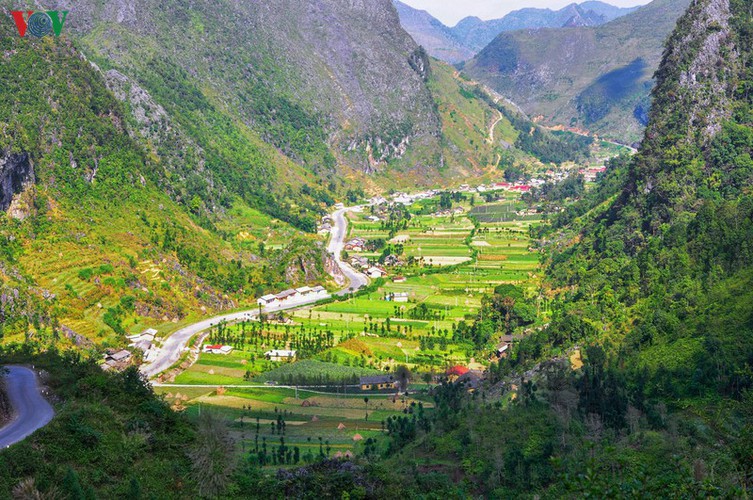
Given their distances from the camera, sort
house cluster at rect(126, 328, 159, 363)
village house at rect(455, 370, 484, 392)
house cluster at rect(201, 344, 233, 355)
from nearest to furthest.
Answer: village house at rect(455, 370, 484, 392), house cluster at rect(126, 328, 159, 363), house cluster at rect(201, 344, 233, 355)

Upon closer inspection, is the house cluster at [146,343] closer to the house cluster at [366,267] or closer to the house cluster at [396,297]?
the house cluster at [396,297]

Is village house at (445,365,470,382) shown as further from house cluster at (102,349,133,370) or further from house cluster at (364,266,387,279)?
house cluster at (364,266,387,279)

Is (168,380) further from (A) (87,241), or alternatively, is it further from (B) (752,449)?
(B) (752,449)

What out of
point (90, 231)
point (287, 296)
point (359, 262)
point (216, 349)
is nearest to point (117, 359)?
point (216, 349)

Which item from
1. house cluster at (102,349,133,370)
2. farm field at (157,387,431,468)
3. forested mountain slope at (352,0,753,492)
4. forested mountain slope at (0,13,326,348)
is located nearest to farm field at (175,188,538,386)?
farm field at (157,387,431,468)

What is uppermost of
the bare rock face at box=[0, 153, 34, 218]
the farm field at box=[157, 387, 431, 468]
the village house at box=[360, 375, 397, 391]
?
the bare rock face at box=[0, 153, 34, 218]

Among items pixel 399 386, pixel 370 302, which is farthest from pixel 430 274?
pixel 399 386

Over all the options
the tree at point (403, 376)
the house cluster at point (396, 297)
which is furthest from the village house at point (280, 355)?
the house cluster at point (396, 297)
